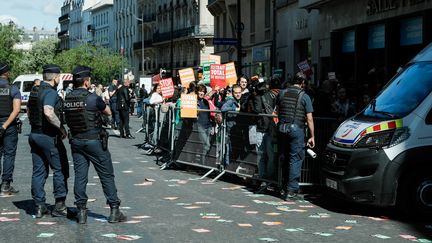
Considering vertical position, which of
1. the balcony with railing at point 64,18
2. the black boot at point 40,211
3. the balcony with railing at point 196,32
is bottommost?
the black boot at point 40,211

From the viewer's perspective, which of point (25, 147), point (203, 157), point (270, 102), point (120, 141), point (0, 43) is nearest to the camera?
point (270, 102)

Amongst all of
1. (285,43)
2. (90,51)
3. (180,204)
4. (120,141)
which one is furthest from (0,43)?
(180,204)

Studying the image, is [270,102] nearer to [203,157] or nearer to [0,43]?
[203,157]

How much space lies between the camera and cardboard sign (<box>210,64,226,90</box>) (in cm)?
1995

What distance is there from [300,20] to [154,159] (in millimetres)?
15953

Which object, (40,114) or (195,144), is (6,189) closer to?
(40,114)

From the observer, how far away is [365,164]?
9.80 meters

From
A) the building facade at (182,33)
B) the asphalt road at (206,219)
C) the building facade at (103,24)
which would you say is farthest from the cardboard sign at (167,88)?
the building facade at (103,24)

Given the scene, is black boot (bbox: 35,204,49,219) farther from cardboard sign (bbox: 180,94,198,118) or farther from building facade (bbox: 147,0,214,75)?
building facade (bbox: 147,0,214,75)

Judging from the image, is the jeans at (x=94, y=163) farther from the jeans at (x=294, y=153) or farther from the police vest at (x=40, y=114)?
the jeans at (x=294, y=153)

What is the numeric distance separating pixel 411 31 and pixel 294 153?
37.8ft

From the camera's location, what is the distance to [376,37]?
2431 cm

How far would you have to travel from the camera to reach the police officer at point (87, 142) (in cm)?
915

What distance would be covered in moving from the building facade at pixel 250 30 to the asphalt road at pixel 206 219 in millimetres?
Result: 19753
